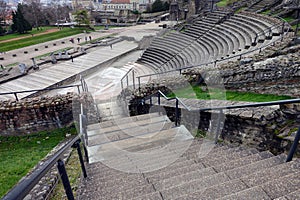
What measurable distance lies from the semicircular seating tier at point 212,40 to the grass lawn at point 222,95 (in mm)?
4082

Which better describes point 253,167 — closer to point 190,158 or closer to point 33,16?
point 190,158

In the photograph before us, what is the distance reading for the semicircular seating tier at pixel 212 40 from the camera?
12227 millimetres

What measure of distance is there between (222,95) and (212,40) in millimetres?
10163

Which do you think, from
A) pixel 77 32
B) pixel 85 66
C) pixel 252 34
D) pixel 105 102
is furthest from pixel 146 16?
pixel 105 102

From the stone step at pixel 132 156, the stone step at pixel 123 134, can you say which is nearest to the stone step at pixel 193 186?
the stone step at pixel 132 156

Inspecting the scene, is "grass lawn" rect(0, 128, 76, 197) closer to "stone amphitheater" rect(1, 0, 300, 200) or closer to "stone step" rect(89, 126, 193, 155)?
"stone amphitheater" rect(1, 0, 300, 200)

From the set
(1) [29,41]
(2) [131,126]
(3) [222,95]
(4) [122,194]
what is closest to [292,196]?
(4) [122,194]

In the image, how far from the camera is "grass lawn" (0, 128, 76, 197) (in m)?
4.67

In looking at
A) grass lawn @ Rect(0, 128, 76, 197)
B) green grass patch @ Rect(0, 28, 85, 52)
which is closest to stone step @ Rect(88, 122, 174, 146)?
grass lawn @ Rect(0, 128, 76, 197)

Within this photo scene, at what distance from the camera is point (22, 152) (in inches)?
237

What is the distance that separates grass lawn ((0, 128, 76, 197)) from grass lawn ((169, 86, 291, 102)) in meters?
4.20

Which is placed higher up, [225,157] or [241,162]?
[241,162]

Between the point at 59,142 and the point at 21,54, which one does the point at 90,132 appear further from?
the point at 21,54

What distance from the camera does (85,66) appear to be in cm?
1680
